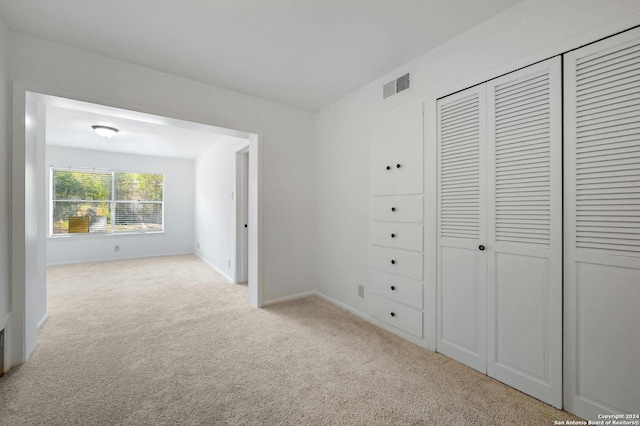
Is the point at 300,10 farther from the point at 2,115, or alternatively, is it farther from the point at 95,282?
the point at 95,282

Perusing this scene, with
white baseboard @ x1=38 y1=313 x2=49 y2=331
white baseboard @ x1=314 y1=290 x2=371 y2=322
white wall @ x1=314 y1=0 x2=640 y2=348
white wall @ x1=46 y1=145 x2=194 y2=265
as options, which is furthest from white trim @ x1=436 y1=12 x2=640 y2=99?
white wall @ x1=46 y1=145 x2=194 y2=265

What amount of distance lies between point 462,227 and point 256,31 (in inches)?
89.1

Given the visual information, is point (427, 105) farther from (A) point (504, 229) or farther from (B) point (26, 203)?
(B) point (26, 203)

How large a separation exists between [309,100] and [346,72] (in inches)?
31.7

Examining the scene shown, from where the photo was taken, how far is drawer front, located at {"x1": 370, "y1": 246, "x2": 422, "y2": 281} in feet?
7.87

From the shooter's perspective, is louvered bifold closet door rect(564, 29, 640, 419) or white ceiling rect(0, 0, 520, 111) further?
white ceiling rect(0, 0, 520, 111)

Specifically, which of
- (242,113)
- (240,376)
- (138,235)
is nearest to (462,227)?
(240,376)

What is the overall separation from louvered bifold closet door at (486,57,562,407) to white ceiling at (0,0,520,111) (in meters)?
0.67

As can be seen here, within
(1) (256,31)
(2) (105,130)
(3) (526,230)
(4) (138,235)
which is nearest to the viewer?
(3) (526,230)

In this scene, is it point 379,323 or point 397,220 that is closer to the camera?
point 397,220

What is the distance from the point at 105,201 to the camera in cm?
621

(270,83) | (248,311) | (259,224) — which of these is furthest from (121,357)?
(270,83)

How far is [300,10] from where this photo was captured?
6.02 ft

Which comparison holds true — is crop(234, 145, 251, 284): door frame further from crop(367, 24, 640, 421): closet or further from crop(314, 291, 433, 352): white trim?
crop(367, 24, 640, 421): closet
